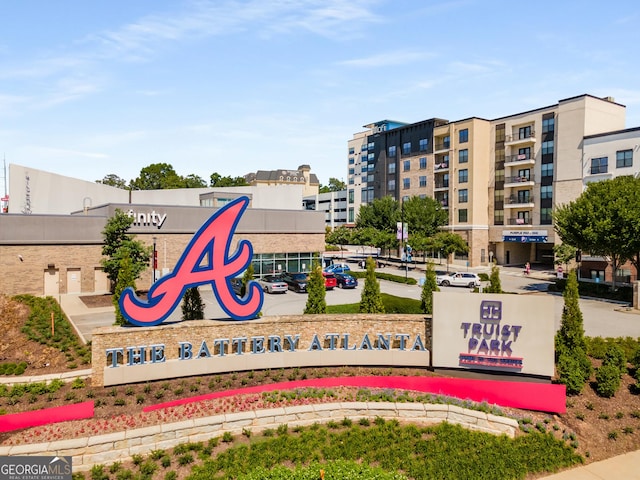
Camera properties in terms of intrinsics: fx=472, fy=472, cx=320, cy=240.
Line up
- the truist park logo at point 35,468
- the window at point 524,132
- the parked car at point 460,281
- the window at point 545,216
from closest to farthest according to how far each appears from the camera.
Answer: the truist park logo at point 35,468, the parked car at point 460,281, the window at point 545,216, the window at point 524,132

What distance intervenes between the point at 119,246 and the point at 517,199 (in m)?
51.5

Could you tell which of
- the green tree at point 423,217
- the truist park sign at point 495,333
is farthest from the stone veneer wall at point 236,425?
the green tree at point 423,217

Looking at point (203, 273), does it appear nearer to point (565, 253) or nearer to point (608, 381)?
point (608, 381)

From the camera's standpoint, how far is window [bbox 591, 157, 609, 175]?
173 feet

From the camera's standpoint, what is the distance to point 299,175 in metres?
167

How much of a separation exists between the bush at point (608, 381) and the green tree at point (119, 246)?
29.1 m

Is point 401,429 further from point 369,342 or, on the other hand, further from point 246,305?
point 246,305

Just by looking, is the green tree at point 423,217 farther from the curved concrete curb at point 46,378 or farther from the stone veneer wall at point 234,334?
the curved concrete curb at point 46,378

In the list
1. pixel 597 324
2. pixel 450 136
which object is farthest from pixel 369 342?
pixel 450 136

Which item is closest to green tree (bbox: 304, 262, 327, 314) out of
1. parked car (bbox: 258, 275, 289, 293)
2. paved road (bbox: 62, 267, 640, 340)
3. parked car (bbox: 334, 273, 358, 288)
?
paved road (bbox: 62, 267, 640, 340)

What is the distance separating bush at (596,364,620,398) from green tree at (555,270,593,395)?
566 millimetres

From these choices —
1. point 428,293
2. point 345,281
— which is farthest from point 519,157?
point 428,293

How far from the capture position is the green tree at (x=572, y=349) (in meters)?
17.1

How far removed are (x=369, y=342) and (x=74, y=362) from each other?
12005mm
